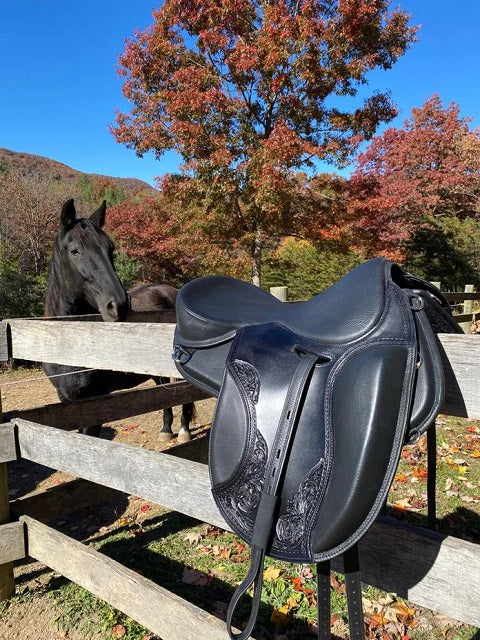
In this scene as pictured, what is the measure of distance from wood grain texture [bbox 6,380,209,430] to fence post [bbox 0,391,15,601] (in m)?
0.28

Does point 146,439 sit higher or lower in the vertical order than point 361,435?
lower

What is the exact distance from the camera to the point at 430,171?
14125 mm

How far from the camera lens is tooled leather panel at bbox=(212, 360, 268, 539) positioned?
882 mm

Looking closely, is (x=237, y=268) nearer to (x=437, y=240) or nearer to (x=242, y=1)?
(x=242, y=1)

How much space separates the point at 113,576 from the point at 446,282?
1563 cm

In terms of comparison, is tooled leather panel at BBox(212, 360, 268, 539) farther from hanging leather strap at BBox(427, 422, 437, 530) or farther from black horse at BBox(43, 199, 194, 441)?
black horse at BBox(43, 199, 194, 441)

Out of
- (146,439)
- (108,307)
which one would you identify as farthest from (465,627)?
(146,439)

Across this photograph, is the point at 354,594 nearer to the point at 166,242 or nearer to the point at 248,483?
the point at 248,483

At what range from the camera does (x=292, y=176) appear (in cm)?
729

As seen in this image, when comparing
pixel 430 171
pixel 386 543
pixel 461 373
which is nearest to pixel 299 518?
pixel 386 543

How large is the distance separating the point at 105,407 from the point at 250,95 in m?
7.01

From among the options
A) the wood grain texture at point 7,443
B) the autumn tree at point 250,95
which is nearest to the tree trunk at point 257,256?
the autumn tree at point 250,95

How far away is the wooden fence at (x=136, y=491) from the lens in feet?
3.17

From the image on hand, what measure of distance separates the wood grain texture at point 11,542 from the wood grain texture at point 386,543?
802mm
